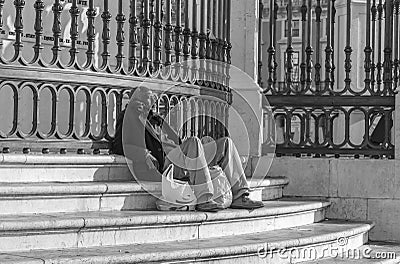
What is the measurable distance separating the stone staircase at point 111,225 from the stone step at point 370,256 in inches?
4.9

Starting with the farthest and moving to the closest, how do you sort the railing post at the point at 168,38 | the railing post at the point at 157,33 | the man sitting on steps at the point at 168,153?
the railing post at the point at 168,38, the railing post at the point at 157,33, the man sitting on steps at the point at 168,153

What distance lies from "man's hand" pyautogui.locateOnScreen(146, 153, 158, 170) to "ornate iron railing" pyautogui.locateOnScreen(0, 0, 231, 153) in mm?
423

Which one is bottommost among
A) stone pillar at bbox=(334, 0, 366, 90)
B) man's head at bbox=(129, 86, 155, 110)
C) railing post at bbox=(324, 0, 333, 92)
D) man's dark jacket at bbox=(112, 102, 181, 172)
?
man's dark jacket at bbox=(112, 102, 181, 172)

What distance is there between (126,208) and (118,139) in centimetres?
99

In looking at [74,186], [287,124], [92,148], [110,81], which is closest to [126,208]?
[74,186]

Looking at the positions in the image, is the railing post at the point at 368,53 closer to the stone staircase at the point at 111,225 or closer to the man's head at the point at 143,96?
the stone staircase at the point at 111,225

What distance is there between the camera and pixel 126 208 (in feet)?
20.3

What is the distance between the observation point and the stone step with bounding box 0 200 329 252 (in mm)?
5148

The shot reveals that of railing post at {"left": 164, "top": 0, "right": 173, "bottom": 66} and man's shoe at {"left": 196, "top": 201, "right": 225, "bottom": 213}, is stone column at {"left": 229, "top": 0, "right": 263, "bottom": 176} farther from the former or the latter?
man's shoe at {"left": 196, "top": 201, "right": 225, "bottom": 213}

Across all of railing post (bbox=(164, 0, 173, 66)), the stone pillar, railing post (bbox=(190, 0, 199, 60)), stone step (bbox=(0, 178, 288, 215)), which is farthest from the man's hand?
the stone pillar

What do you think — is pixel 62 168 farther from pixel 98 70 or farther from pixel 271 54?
pixel 271 54

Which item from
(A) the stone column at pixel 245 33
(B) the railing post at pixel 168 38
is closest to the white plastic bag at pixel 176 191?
(B) the railing post at pixel 168 38

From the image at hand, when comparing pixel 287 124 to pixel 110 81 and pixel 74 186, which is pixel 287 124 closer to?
pixel 110 81

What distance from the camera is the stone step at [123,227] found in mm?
5148
